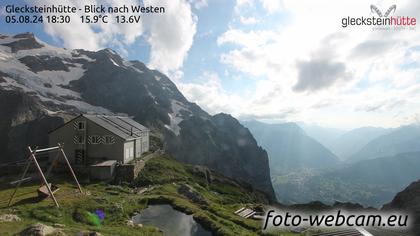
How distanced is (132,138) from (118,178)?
51.5 ft

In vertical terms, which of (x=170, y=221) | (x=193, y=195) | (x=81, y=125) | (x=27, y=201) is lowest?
(x=193, y=195)

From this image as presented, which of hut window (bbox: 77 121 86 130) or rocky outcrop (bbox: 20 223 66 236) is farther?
hut window (bbox: 77 121 86 130)

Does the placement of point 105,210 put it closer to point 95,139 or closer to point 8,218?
point 8,218

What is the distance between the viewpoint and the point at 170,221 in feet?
129

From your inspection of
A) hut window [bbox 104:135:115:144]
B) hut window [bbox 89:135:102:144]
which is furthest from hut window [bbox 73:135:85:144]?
hut window [bbox 104:135:115:144]

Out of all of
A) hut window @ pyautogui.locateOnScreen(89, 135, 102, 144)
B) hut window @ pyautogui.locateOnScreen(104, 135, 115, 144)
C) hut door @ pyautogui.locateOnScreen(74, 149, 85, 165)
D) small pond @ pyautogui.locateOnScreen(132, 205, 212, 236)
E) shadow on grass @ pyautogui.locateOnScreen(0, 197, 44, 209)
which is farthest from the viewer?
hut window @ pyautogui.locateOnScreen(104, 135, 115, 144)

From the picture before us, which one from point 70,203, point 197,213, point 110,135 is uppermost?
point 110,135

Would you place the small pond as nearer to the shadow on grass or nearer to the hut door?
the shadow on grass

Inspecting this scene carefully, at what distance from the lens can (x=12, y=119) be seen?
155500mm

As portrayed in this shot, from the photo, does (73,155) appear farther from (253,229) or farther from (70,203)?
(253,229)

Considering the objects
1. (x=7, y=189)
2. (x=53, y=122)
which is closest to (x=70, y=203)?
(x=7, y=189)

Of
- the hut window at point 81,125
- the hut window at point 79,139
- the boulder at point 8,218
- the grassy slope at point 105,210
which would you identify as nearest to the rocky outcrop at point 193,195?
the grassy slope at point 105,210

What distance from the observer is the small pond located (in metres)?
35.8

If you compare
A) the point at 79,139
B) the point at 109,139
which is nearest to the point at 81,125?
the point at 79,139
